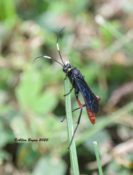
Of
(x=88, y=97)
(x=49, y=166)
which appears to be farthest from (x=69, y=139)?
(x=49, y=166)

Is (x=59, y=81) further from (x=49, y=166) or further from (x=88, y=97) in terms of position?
(x=88, y=97)

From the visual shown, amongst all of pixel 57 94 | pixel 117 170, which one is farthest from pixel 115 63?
pixel 117 170

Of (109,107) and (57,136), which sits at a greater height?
(109,107)

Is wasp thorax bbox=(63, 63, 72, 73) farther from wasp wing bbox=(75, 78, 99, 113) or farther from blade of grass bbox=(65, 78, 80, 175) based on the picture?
blade of grass bbox=(65, 78, 80, 175)

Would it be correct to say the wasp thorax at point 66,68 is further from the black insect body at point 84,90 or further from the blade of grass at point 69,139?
the blade of grass at point 69,139

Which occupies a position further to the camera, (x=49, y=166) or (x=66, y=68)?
(x=49, y=166)

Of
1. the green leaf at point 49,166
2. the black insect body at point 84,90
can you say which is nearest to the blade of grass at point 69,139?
the black insect body at point 84,90

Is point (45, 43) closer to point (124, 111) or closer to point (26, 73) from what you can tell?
point (26, 73)

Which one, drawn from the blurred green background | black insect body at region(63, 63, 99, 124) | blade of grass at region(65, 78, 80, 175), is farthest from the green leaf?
blade of grass at region(65, 78, 80, 175)
